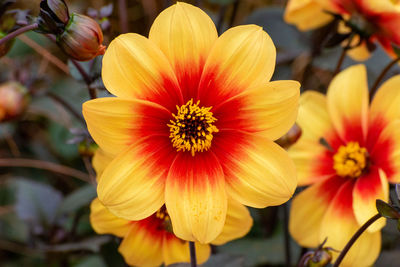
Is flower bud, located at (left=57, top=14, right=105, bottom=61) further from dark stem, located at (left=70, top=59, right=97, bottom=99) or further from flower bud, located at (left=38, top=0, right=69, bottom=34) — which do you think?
dark stem, located at (left=70, top=59, right=97, bottom=99)

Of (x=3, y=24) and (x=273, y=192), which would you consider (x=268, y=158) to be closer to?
(x=273, y=192)

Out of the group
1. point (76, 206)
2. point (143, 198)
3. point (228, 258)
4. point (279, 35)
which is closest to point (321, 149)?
point (228, 258)

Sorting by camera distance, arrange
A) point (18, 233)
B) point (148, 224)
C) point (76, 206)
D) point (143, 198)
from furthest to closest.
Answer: point (18, 233) → point (76, 206) → point (148, 224) → point (143, 198)

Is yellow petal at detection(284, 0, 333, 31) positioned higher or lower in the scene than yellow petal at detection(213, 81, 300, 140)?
lower

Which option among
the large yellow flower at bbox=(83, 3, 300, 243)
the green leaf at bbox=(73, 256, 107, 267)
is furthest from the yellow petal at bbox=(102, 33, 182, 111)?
the green leaf at bbox=(73, 256, 107, 267)

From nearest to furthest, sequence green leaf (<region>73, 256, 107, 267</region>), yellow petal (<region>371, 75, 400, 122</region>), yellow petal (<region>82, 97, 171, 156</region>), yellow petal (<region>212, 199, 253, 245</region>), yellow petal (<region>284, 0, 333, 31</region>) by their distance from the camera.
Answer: yellow petal (<region>82, 97, 171, 156</region>) < yellow petal (<region>212, 199, 253, 245</region>) < yellow petal (<region>371, 75, 400, 122</region>) < yellow petal (<region>284, 0, 333, 31</region>) < green leaf (<region>73, 256, 107, 267</region>)
